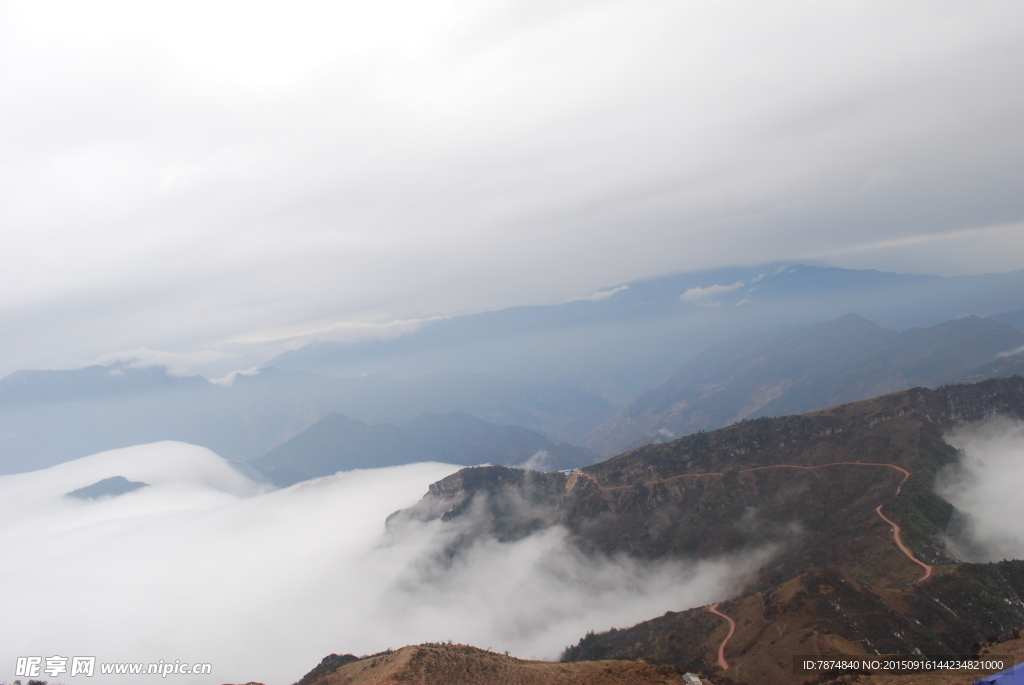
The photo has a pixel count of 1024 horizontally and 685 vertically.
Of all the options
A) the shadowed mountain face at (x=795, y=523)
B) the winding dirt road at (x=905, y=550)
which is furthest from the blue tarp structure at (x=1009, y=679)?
the winding dirt road at (x=905, y=550)

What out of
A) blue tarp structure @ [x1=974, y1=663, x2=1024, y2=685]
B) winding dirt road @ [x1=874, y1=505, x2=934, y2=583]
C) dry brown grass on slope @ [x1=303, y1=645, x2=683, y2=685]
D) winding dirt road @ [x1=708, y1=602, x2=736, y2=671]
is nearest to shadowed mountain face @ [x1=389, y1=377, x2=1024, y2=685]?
winding dirt road @ [x1=874, y1=505, x2=934, y2=583]

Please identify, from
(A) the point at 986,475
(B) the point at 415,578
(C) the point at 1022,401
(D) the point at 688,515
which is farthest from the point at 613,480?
(C) the point at 1022,401

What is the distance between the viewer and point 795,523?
11256cm

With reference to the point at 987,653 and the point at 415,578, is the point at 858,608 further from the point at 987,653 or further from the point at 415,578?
the point at 415,578

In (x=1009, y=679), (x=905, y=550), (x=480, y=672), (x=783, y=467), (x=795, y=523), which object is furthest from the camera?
(x=783, y=467)

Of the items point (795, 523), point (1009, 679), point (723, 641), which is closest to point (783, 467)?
point (795, 523)

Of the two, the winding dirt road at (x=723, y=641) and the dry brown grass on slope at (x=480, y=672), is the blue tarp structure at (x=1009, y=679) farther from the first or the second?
the winding dirt road at (x=723, y=641)

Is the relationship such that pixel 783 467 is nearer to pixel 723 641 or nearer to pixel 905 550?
pixel 905 550

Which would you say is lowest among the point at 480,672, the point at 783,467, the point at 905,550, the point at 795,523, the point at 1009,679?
the point at 795,523

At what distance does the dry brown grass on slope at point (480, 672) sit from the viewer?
39.4m

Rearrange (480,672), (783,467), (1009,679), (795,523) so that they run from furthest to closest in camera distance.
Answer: (783,467) < (795,523) < (480,672) < (1009,679)

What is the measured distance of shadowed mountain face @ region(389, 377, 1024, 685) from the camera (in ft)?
209

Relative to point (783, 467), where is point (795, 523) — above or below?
below

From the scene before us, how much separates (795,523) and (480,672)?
3803 inches
